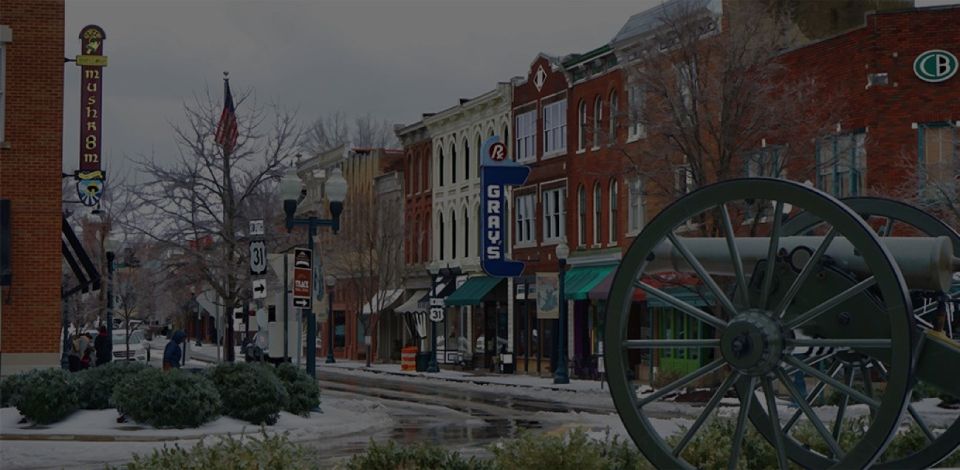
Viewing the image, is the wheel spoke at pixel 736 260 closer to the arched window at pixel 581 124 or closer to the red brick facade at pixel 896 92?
the red brick facade at pixel 896 92

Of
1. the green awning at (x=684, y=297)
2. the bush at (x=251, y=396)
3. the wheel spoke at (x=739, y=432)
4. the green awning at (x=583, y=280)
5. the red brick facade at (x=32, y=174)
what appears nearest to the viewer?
the wheel spoke at (x=739, y=432)

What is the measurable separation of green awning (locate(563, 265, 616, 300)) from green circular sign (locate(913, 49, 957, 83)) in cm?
1363

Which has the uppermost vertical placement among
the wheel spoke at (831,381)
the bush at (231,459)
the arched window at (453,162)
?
the arched window at (453,162)

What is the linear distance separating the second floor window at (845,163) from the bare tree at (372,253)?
1124 inches

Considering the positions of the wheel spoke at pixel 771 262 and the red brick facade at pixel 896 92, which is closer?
the wheel spoke at pixel 771 262

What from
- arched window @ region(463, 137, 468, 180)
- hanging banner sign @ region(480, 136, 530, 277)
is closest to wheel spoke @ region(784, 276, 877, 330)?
hanging banner sign @ region(480, 136, 530, 277)

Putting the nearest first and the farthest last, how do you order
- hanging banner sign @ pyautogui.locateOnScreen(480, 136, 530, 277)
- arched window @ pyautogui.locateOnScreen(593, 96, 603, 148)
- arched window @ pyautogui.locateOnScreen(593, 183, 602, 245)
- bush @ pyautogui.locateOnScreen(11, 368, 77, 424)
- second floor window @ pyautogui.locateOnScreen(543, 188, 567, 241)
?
bush @ pyautogui.locateOnScreen(11, 368, 77, 424), arched window @ pyautogui.locateOnScreen(593, 96, 603, 148), arched window @ pyautogui.locateOnScreen(593, 183, 602, 245), second floor window @ pyautogui.locateOnScreen(543, 188, 567, 241), hanging banner sign @ pyautogui.locateOnScreen(480, 136, 530, 277)

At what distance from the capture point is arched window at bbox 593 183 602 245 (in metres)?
47.0

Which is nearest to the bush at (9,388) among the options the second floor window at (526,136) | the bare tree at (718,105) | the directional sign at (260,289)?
the directional sign at (260,289)

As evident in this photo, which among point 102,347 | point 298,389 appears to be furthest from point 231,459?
point 102,347

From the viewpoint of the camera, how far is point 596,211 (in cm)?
4716

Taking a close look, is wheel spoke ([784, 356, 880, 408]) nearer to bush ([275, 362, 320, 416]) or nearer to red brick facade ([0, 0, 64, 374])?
bush ([275, 362, 320, 416])

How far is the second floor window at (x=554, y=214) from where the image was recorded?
4947 centimetres

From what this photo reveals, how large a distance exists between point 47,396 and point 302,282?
5.15 meters
